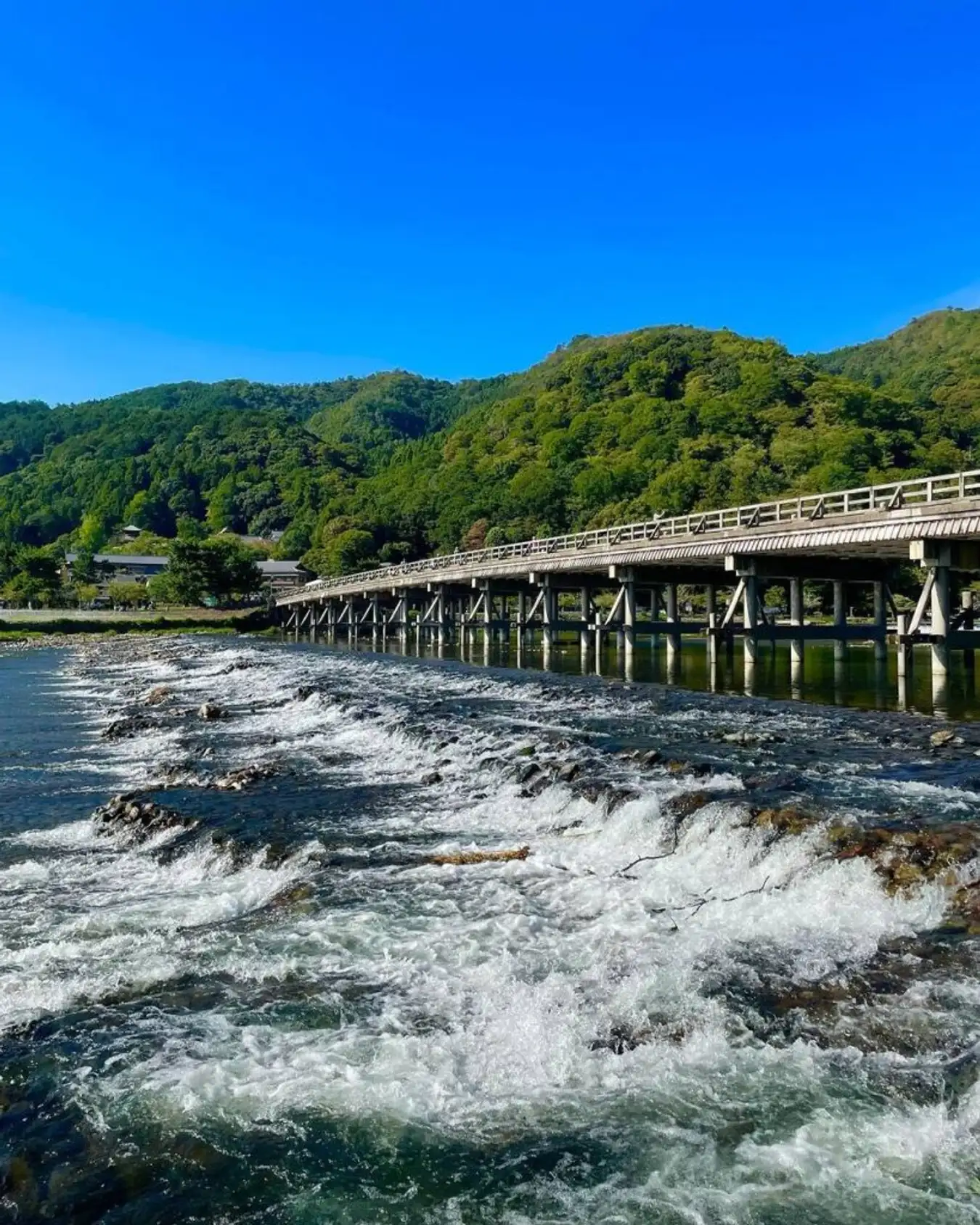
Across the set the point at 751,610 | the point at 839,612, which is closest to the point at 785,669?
the point at 751,610

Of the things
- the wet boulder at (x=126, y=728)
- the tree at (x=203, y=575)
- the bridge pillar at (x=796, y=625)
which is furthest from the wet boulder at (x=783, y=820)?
the tree at (x=203, y=575)

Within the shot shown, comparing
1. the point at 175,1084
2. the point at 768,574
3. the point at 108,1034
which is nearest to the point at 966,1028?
the point at 175,1084

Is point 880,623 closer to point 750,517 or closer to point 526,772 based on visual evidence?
point 750,517

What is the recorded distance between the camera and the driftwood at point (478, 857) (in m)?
10.9

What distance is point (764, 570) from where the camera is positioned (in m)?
37.2

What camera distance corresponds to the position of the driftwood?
35.9 ft

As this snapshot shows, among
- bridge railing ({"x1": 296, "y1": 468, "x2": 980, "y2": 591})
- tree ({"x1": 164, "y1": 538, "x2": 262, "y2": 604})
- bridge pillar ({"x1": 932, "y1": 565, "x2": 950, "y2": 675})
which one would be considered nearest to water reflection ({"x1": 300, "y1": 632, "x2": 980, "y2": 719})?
bridge pillar ({"x1": 932, "y1": 565, "x2": 950, "y2": 675})

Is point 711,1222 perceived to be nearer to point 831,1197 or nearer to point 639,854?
point 831,1197

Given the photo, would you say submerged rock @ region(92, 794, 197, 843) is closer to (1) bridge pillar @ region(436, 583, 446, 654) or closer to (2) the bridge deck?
(2) the bridge deck

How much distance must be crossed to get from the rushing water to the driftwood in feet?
0.35

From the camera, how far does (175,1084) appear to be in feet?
19.6

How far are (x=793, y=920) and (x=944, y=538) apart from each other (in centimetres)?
2147

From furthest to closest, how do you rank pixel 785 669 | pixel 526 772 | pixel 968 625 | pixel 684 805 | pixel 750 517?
pixel 785 669 → pixel 968 625 → pixel 750 517 → pixel 526 772 → pixel 684 805

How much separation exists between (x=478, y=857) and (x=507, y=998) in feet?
12.8
